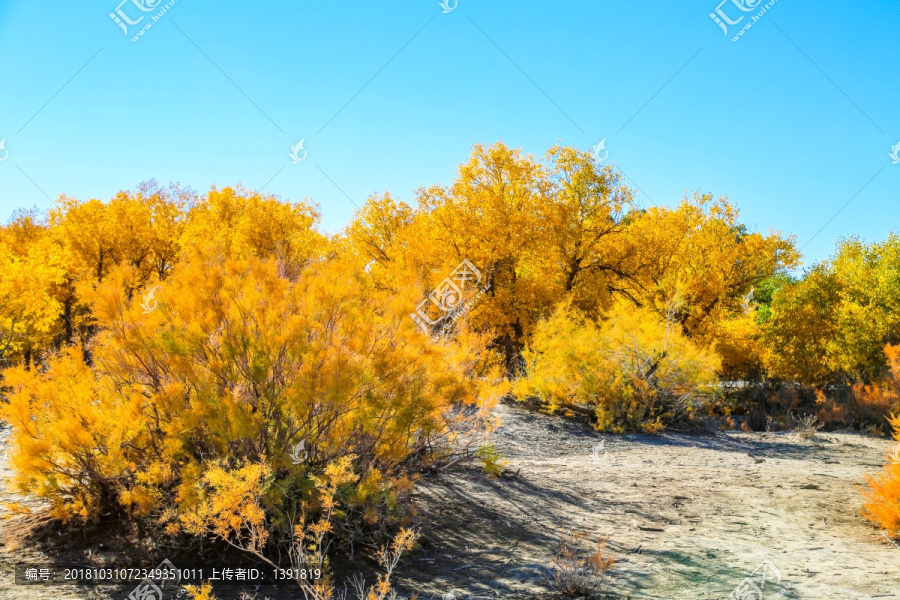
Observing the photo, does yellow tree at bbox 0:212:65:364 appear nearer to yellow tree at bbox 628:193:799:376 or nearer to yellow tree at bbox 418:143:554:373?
yellow tree at bbox 418:143:554:373

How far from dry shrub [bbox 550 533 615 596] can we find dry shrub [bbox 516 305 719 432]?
683cm

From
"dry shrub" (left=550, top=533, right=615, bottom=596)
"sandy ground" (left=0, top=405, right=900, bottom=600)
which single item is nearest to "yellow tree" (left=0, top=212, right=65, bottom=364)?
"sandy ground" (left=0, top=405, right=900, bottom=600)

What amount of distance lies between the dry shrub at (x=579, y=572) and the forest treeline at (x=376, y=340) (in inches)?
45.6

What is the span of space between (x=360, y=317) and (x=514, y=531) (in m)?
2.21

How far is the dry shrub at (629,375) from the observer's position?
36.1ft

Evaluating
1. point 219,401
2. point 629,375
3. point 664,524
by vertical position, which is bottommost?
point 664,524

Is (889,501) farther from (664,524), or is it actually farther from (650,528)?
(650,528)

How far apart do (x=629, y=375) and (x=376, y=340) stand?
755 centimetres

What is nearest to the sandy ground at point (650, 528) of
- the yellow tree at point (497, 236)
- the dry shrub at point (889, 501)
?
the dry shrub at point (889, 501)

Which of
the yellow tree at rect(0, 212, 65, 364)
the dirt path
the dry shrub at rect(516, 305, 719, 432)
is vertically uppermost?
the yellow tree at rect(0, 212, 65, 364)

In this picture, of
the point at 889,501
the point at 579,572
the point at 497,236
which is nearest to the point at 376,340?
the point at 579,572

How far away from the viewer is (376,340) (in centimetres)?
455

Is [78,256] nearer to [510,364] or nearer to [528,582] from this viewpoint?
[510,364]

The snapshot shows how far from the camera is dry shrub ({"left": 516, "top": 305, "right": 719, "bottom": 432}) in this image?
11008 mm
